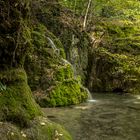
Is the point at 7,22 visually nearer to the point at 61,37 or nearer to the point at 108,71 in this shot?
the point at 61,37

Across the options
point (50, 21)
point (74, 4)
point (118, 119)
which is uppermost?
point (74, 4)

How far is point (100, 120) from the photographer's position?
9.96 meters

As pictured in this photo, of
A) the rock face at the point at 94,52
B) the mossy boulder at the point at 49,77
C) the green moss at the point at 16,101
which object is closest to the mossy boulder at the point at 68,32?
the rock face at the point at 94,52

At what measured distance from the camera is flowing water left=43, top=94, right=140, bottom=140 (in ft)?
26.9

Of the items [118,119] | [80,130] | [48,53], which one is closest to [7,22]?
[80,130]

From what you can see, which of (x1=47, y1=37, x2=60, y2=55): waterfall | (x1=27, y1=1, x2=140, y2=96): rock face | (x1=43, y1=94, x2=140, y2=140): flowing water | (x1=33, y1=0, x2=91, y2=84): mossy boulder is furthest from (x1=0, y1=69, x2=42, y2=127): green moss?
(x1=27, y1=1, x2=140, y2=96): rock face

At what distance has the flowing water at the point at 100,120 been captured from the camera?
26.9ft

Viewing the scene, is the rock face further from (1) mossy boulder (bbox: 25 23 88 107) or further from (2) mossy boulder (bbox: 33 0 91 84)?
(1) mossy boulder (bbox: 25 23 88 107)

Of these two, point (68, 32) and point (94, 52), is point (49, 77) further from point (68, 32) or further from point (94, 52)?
point (94, 52)

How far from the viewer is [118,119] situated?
10281 millimetres

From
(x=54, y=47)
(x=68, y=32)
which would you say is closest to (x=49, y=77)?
(x=54, y=47)

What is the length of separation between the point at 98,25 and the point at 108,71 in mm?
3091

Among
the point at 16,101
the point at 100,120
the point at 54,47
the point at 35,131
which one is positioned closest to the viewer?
the point at 35,131

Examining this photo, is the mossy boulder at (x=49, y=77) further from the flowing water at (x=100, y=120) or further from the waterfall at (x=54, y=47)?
the flowing water at (x=100, y=120)
